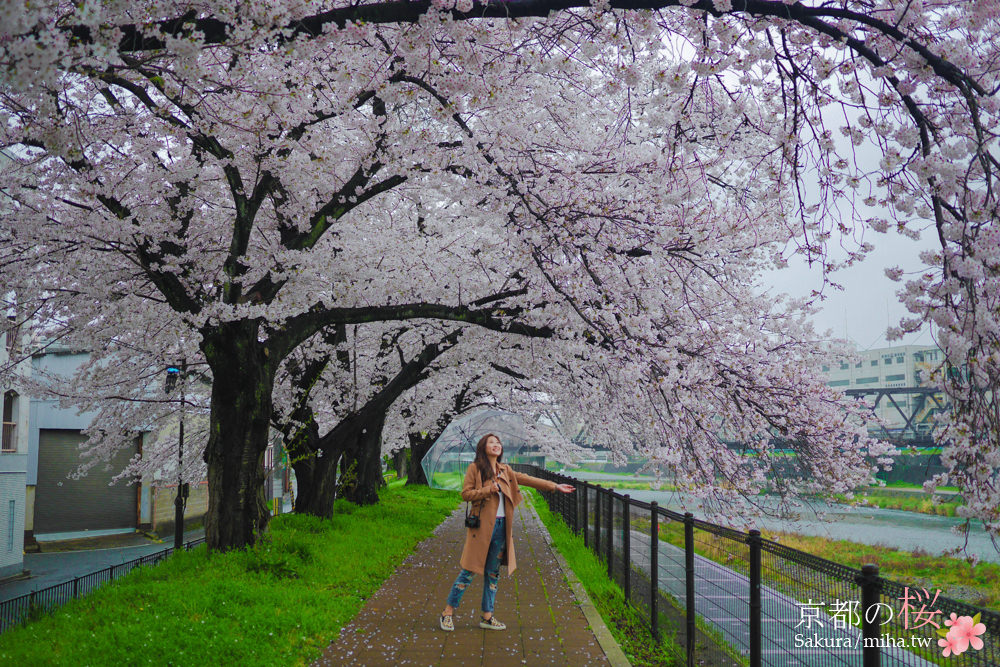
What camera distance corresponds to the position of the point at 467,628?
7250mm

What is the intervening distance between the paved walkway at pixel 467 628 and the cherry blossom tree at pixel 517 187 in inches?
91.0

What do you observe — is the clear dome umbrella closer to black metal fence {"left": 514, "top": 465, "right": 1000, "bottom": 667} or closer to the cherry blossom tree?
the cherry blossom tree

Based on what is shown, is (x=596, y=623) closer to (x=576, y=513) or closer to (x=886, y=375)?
(x=576, y=513)

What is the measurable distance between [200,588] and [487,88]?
5.75 metres

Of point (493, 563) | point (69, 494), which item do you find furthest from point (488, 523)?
point (69, 494)

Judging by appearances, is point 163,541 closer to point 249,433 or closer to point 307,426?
point 307,426

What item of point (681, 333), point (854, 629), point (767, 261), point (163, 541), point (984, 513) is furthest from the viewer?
point (163, 541)

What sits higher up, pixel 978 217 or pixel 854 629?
pixel 978 217

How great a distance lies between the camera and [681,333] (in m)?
9.66

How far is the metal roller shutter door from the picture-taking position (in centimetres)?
3262

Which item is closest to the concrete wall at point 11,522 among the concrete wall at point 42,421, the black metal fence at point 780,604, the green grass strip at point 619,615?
the concrete wall at point 42,421

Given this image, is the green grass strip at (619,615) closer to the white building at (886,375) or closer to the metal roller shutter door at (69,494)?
the metal roller shutter door at (69,494)

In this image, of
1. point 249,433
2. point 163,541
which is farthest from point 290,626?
point 163,541

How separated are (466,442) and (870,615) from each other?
3361 cm
